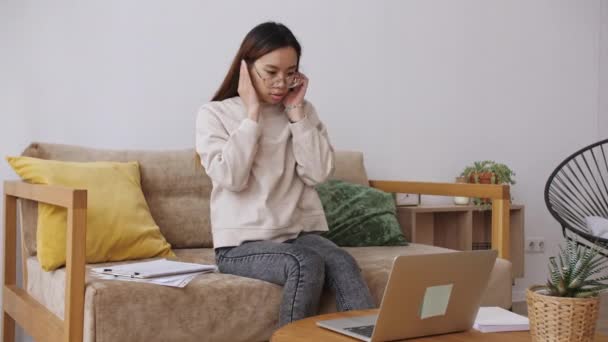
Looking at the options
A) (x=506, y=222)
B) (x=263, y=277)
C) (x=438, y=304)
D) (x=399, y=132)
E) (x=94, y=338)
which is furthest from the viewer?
(x=399, y=132)

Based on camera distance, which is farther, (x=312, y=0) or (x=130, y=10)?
(x=312, y=0)

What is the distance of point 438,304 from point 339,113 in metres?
1.93

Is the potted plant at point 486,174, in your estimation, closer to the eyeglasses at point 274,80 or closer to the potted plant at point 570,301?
the eyeglasses at point 274,80

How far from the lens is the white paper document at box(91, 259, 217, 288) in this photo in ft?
5.77

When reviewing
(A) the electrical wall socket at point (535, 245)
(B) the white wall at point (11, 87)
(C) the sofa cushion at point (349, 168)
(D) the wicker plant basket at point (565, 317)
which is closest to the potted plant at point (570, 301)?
(D) the wicker plant basket at point (565, 317)

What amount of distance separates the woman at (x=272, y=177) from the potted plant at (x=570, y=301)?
675 millimetres

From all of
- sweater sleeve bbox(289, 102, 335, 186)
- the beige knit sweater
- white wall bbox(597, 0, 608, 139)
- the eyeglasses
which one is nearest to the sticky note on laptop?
the beige knit sweater

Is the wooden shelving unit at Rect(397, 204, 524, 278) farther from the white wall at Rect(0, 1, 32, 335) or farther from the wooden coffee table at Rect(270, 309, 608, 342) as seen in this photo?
the wooden coffee table at Rect(270, 309, 608, 342)

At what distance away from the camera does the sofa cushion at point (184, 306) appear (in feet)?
5.44

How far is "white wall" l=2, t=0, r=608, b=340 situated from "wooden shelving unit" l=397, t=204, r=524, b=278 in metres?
0.25

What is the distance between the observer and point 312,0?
10.1ft

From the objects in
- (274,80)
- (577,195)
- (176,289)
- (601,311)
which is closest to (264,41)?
(274,80)

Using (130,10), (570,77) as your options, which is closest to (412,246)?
(130,10)

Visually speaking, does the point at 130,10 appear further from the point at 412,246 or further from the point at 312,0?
the point at 412,246
